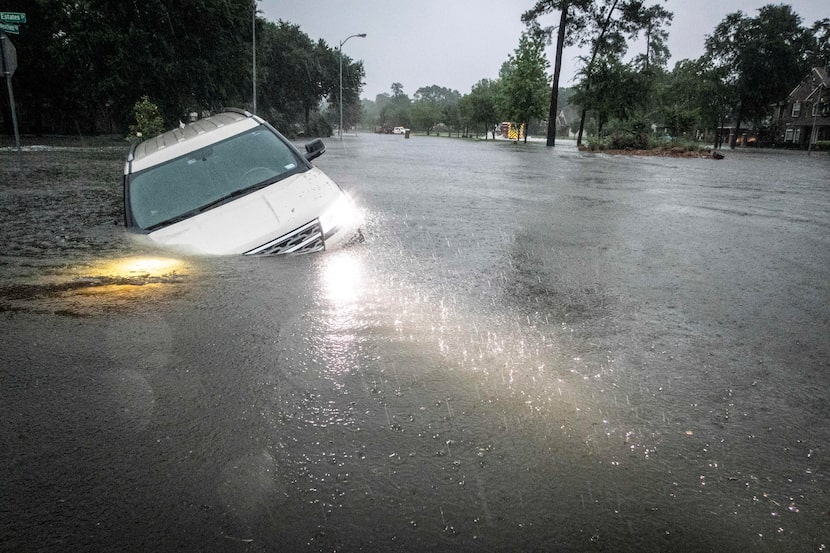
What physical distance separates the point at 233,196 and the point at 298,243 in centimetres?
96

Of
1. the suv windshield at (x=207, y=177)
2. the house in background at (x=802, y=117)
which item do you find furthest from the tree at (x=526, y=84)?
the suv windshield at (x=207, y=177)

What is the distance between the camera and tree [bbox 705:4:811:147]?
60.9m

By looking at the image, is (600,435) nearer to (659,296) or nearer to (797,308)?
(659,296)

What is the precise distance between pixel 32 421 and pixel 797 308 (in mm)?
5088

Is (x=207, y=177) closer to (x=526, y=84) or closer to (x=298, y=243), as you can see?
(x=298, y=243)

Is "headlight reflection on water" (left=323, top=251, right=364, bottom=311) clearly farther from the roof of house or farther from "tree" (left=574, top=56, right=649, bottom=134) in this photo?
the roof of house

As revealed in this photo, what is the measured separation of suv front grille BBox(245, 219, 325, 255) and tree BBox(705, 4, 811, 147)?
70415 mm

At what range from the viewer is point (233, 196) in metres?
5.63

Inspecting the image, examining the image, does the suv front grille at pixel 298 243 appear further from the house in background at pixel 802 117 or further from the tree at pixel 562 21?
the house in background at pixel 802 117

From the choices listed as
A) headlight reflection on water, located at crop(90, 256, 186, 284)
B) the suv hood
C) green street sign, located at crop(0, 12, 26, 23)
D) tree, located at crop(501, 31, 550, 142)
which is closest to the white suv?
the suv hood

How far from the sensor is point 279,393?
2.75m

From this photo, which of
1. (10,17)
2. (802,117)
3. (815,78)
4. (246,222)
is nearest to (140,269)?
(246,222)

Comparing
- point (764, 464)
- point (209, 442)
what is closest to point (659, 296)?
point (764, 464)

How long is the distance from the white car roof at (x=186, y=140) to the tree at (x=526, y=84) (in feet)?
157
